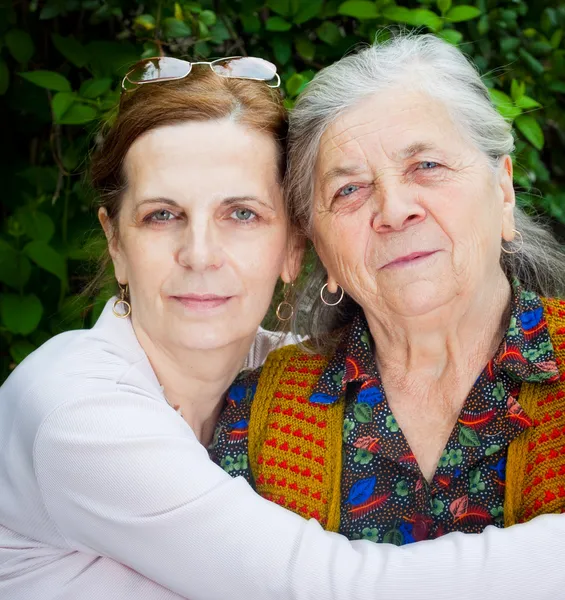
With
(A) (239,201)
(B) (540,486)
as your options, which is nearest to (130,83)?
(A) (239,201)

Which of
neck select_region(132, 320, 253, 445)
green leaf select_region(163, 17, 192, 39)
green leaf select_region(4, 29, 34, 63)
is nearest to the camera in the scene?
neck select_region(132, 320, 253, 445)

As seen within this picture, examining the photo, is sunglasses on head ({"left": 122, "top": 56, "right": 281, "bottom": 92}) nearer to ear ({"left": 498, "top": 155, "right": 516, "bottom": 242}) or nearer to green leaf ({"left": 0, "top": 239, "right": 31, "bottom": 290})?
ear ({"left": 498, "top": 155, "right": 516, "bottom": 242})

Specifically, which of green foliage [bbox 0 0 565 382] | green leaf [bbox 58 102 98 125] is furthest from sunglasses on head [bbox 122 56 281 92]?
green leaf [bbox 58 102 98 125]

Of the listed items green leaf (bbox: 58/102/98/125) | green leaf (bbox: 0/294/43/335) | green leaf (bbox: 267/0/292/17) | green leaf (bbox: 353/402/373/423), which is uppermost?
green leaf (bbox: 267/0/292/17)

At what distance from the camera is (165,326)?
255 cm

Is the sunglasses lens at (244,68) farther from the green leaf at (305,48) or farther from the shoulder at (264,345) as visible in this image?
the shoulder at (264,345)

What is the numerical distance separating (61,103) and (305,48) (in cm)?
90

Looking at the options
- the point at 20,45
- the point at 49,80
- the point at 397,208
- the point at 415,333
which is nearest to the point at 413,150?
the point at 397,208

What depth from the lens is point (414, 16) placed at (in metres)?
Answer: 2.99

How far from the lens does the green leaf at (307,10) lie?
317cm

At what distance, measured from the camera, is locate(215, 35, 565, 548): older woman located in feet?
7.55

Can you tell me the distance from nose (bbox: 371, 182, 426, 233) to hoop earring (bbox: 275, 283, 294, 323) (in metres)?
0.59

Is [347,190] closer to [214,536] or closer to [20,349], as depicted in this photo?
[214,536]

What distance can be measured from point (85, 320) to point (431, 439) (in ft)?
5.34
